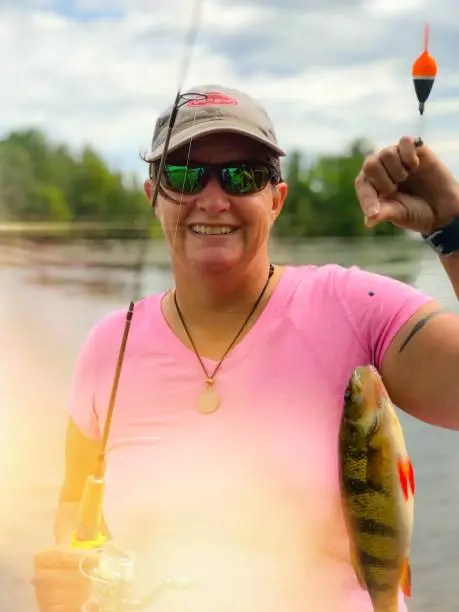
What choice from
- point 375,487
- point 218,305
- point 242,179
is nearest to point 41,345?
point 218,305

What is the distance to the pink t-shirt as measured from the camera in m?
1.00

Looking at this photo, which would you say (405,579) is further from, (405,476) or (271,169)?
(271,169)

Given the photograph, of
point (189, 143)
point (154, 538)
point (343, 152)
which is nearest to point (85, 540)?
point (154, 538)

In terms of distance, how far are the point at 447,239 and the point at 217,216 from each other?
0.27 m

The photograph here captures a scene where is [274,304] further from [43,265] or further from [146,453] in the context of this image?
[43,265]

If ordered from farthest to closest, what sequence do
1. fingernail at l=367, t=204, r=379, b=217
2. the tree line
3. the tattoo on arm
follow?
the tree line, the tattoo on arm, fingernail at l=367, t=204, r=379, b=217

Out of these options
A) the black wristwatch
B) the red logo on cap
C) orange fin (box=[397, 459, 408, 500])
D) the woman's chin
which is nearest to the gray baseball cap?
the red logo on cap

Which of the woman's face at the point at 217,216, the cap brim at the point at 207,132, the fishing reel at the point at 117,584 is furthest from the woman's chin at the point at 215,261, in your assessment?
the fishing reel at the point at 117,584

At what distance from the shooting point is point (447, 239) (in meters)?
0.94

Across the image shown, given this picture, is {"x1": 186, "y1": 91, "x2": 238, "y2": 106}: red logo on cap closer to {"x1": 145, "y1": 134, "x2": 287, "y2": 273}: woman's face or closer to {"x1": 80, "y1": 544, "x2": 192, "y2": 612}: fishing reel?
{"x1": 145, "y1": 134, "x2": 287, "y2": 273}: woman's face

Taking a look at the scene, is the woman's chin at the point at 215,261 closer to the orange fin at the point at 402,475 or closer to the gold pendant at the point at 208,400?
the gold pendant at the point at 208,400

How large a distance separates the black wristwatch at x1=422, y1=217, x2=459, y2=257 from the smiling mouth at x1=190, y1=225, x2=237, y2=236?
0.24 metres

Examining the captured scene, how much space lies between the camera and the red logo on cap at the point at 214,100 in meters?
1.07

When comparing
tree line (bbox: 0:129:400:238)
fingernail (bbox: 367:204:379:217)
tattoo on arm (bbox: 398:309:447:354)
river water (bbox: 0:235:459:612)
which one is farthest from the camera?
river water (bbox: 0:235:459:612)
